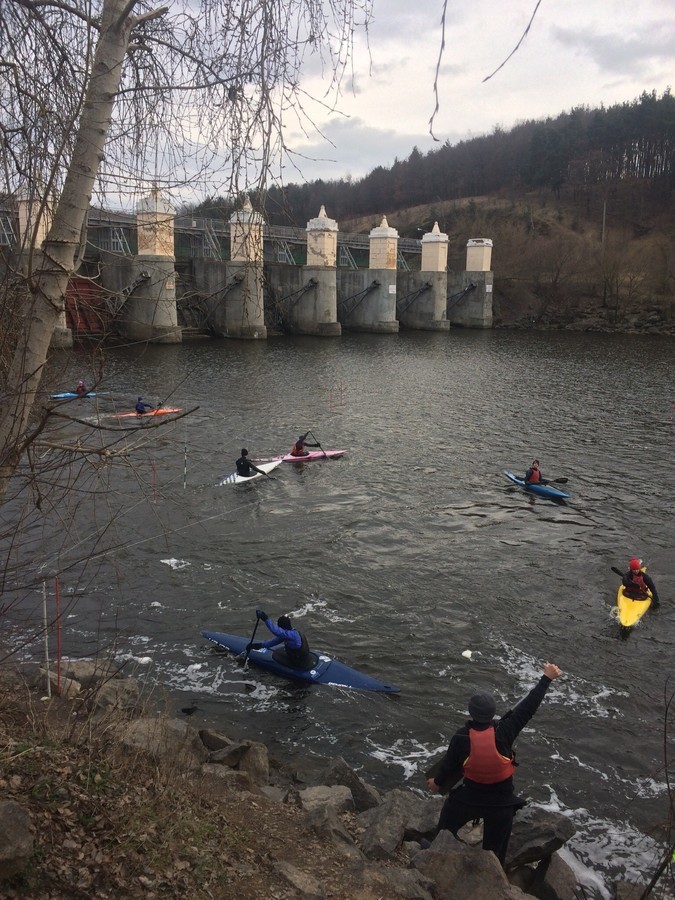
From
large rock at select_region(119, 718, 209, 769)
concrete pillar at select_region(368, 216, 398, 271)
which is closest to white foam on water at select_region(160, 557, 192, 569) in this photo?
large rock at select_region(119, 718, 209, 769)

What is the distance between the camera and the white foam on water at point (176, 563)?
13.9m

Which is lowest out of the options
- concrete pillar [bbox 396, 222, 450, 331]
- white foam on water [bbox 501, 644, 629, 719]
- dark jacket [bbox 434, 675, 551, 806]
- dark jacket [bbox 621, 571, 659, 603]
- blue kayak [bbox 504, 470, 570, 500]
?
white foam on water [bbox 501, 644, 629, 719]

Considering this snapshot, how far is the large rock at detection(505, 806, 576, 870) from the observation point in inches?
253

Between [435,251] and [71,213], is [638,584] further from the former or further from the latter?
[435,251]

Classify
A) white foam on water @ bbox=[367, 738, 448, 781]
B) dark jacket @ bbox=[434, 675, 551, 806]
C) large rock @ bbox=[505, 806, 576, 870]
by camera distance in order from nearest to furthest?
1. dark jacket @ bbox=[434, 675, 551, 806]
2. large rock @ bbox=[505, 806, 576, 870]
3. white foam on water @ bbox=[367, 738, 448, 781]

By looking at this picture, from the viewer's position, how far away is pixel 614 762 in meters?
8.91

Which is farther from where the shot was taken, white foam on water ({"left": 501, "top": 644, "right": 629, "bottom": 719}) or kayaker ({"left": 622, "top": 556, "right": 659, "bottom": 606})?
kayaker ({"left": 622, "top": 556, "right": 659, "bottom": 606})

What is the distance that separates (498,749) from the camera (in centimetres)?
580

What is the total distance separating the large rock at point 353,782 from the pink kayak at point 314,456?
13742 mm

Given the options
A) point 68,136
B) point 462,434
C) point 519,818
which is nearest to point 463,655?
point 519,818

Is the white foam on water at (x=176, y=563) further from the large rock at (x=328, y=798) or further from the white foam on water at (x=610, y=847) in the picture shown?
the white foam on water at (x=610, y=847)

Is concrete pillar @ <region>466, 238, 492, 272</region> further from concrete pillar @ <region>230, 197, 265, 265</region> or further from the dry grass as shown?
concrete pillar @ <region>230, 197, 265, 265</region>

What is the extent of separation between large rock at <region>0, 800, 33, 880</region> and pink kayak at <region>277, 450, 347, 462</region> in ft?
57.0

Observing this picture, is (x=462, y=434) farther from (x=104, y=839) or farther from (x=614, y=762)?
(x=104, y=839)
